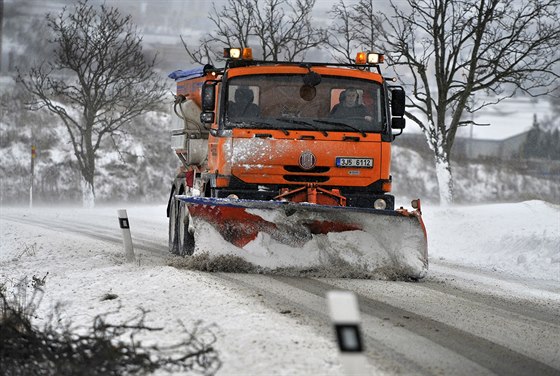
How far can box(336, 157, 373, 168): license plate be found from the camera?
32.4 feet

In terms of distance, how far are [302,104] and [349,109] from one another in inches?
22.8

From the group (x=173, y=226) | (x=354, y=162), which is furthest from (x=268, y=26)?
(x=354, y=162)

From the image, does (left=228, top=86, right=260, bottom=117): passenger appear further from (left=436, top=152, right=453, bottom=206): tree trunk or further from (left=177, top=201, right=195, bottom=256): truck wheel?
(left=436, top=152, right=453, bottom=206): tree trunk

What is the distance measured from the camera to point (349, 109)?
398 inches

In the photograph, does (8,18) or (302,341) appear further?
(8,18)

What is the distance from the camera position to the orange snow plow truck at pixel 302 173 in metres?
9.25

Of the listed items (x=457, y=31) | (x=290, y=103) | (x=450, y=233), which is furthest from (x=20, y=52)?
(x=290, y=103)

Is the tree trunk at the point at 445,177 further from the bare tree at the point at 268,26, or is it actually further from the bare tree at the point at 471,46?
the bare tree at the point at 268,26

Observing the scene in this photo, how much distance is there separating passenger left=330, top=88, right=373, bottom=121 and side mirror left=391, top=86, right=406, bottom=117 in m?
0.37

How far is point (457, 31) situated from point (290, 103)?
571 inches

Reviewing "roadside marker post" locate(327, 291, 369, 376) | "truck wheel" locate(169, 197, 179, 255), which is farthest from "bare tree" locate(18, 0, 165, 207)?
"roadside marker post" locate(327, 291, 369, 376)

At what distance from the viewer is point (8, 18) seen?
1693 inches

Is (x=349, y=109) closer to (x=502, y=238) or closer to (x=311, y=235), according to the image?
(x=311, y=235)

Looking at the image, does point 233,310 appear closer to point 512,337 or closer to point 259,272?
point 512,337
